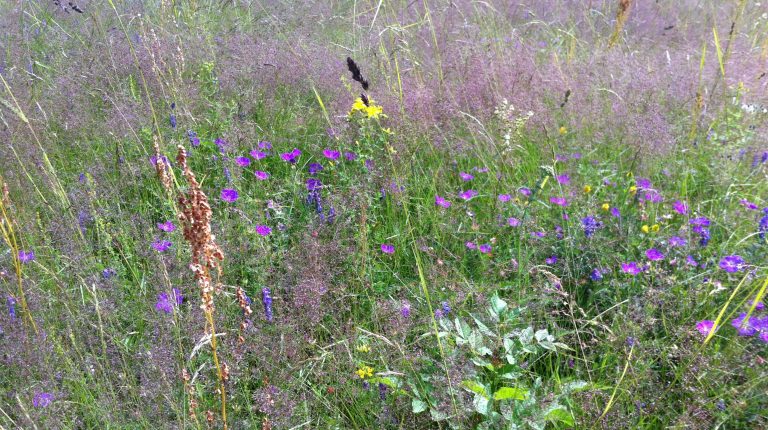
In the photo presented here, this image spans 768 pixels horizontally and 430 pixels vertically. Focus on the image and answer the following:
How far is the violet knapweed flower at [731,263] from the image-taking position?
1.70 meters

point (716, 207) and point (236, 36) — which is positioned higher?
point (236, 36)

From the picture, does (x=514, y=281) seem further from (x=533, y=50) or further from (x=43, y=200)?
(x=533, y=50)

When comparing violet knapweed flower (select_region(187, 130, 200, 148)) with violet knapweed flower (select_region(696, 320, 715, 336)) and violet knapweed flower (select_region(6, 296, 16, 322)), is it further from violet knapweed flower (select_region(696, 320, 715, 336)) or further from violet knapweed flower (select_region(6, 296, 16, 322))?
violet knapweed flower (select_region(696, 320, 715, 336))

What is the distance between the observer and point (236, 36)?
3129 mm

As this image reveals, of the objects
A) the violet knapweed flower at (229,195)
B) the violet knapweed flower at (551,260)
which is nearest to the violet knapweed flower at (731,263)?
the violet knapweed flower at (551,260)

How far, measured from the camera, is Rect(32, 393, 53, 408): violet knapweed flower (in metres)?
1.42

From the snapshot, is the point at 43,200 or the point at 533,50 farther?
the point at 533,50

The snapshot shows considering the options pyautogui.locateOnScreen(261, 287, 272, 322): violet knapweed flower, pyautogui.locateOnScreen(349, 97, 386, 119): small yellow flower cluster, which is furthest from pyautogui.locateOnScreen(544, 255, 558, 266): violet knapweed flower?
pyautogui.locateOnScreen(261, 287, 272, 322): violet knapweed flower

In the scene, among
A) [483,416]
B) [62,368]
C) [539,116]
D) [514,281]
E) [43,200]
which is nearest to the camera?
[483,416]

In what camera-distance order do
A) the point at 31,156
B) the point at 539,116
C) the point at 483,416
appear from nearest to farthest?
the point at 483,416
the point at 31,156
the point at 539,116

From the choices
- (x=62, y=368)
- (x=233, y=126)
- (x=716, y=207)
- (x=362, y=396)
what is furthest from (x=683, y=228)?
(x=62, y=368)

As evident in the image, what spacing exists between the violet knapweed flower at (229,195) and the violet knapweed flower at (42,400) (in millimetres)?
815

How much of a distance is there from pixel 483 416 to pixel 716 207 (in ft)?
4.63

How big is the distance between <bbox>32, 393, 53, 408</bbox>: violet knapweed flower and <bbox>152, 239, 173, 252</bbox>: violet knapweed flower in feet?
1.66
